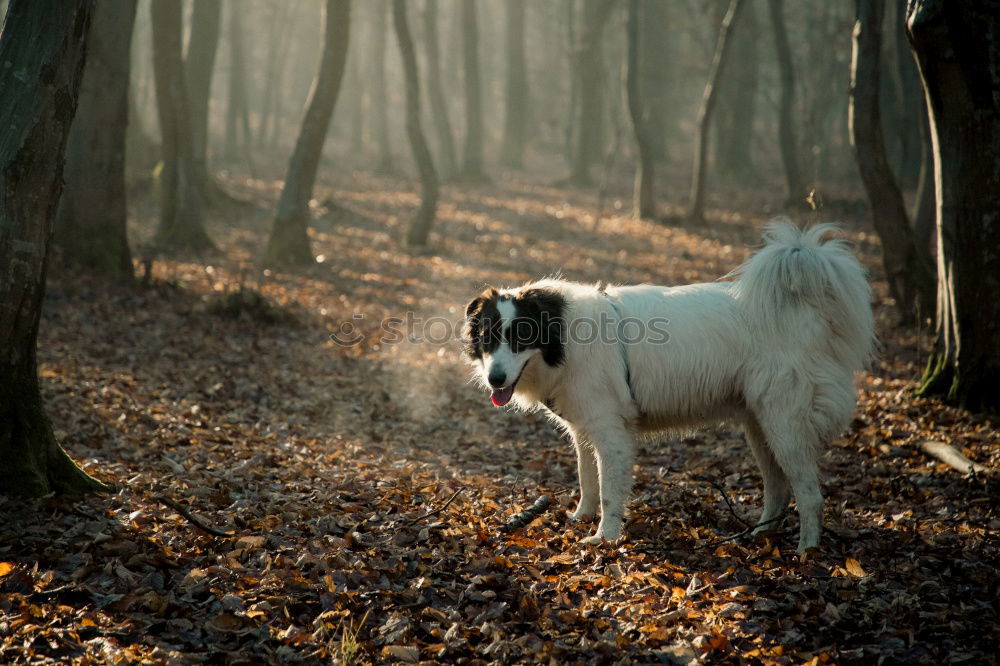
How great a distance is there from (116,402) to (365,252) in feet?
37.8

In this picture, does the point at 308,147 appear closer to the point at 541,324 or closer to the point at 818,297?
the point at 541,324

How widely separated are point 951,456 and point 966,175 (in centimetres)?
294

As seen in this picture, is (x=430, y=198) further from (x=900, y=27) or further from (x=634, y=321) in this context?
(x=634, y=321)

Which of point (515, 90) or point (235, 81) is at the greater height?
point (515, 90)

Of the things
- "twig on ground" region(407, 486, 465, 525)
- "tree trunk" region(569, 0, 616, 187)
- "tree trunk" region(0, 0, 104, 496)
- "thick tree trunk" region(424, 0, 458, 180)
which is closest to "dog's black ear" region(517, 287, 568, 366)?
"twig on ground" region(407, 486, 465, 525)

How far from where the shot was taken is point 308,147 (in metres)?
18.4

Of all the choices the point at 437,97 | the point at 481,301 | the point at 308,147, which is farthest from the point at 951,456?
the point at 437,97

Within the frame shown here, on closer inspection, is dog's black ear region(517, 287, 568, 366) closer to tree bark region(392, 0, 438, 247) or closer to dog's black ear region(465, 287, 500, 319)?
dog's black ear region(465, 287, 500, 319)

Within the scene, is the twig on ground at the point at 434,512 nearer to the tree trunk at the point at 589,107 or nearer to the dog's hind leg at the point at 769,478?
the dog's hind leg at the point at 769,478

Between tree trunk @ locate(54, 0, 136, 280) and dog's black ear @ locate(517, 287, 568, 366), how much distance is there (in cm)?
1003

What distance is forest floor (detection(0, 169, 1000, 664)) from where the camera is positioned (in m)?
4.80

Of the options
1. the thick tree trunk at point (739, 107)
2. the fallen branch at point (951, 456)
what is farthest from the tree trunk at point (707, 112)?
the fallen branch at point (951, 456)

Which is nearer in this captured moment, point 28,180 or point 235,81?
point 28,180

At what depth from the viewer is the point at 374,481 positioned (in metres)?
7.98
